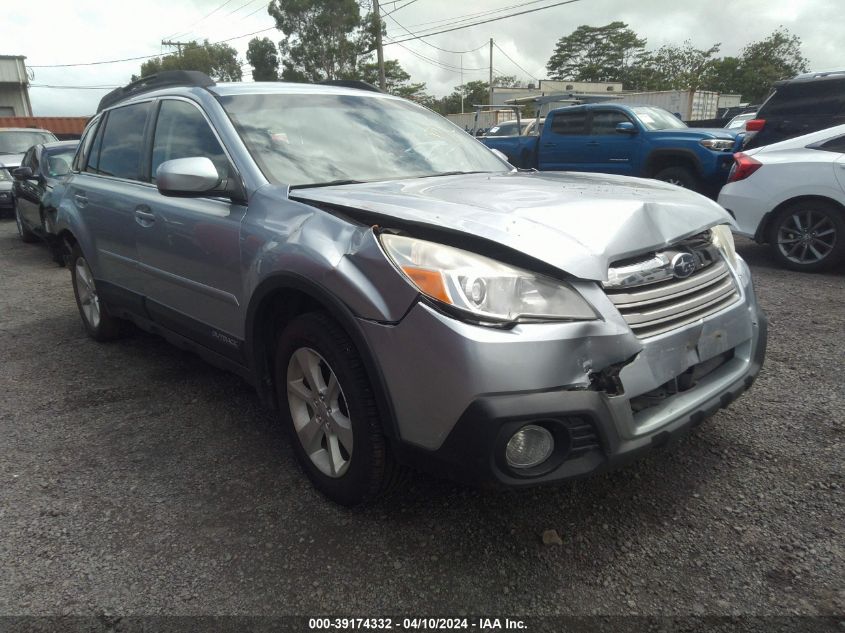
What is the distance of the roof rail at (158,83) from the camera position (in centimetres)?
336

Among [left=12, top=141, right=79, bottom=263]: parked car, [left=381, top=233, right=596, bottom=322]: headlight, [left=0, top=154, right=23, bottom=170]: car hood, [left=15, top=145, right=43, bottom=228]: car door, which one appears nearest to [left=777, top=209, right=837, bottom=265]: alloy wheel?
[left=381, top=233, right=596, bottom=322]: headlight

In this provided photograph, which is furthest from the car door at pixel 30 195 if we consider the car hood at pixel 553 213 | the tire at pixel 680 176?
the tire at pixel 680 176

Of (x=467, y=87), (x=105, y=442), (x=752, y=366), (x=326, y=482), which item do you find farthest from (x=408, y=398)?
(x=467, y=87)

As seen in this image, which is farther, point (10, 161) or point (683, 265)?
point (10, 161)

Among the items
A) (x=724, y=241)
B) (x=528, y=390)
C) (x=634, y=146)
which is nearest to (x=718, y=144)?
(x=634, y=146)

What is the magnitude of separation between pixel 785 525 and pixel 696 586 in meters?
0.52

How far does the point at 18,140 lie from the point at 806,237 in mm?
15546

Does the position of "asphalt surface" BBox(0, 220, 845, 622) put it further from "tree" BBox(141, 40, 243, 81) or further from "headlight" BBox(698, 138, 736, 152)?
"tree" BBox(141, 40, 243, 81)

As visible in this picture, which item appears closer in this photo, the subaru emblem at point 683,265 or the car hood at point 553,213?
the car hood at point 553,213

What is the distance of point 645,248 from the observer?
6.89 feet

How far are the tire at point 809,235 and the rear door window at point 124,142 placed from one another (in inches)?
219

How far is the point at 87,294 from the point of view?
4672 millimetres

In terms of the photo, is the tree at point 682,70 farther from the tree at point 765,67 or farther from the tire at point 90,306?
the tire at point 90,306

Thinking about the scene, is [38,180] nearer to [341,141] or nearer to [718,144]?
[341,141]
